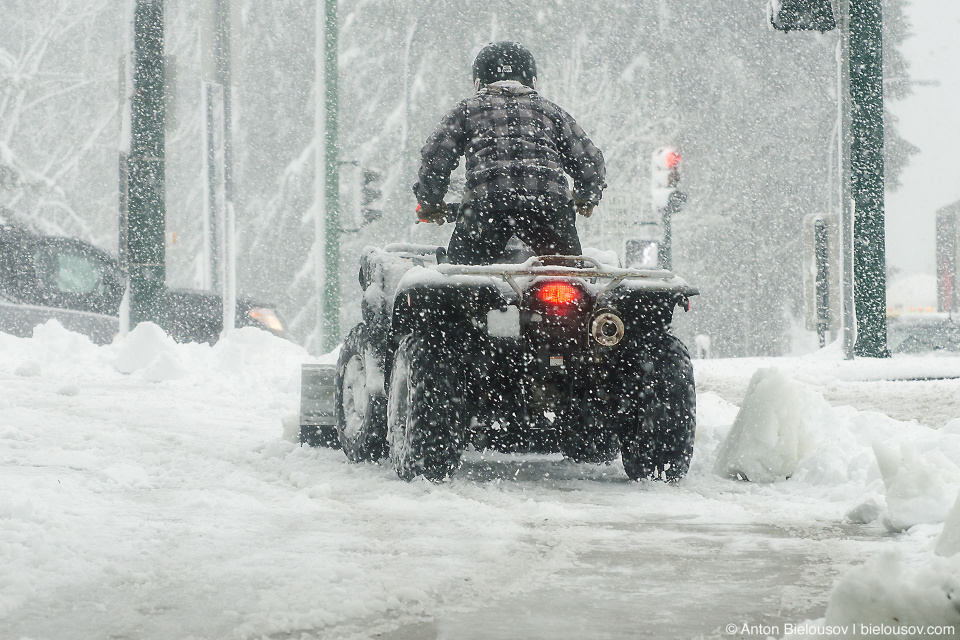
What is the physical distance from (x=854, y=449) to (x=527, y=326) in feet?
5.73

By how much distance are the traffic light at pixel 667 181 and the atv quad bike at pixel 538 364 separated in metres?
11.2

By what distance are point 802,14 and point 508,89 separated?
858 centimetres

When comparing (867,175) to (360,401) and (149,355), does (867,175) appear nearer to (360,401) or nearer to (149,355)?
(149,355)

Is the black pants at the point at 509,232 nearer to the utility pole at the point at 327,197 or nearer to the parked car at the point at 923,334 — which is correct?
the utility pole at the point at 327,197

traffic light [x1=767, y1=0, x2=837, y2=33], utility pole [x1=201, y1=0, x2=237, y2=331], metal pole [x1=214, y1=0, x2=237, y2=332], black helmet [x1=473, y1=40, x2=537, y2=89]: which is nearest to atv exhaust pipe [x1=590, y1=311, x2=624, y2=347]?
black helmet [x1=473, y1=40, x2=537, y2=89]

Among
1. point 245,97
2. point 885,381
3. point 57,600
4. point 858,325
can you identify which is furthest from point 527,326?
point 245,97

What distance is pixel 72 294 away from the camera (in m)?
14.4

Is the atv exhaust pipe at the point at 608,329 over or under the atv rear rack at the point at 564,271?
under

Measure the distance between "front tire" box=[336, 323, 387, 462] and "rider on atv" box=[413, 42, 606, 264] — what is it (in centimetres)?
76

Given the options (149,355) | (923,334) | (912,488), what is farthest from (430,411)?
(923,334)

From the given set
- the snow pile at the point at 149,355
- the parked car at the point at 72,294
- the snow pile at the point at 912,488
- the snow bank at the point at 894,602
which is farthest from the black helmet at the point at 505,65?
the parked car at the point at 72,294

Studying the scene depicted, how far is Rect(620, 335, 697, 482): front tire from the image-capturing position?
19.0 feet

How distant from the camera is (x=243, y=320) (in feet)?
54.2

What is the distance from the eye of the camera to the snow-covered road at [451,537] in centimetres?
311
